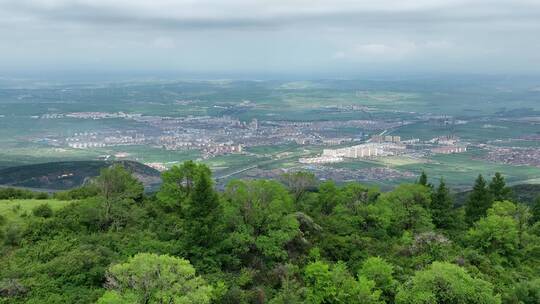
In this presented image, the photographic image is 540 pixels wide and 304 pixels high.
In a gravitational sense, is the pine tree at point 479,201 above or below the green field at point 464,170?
above

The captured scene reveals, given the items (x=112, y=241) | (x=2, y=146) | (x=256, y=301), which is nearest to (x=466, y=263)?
(x=256, y=301)

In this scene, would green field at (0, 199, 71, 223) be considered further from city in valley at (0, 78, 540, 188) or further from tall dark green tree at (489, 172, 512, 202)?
city in valley at (0, 78, 540, 188)

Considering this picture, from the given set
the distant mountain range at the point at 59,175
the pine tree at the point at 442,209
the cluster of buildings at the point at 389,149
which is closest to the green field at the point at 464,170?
the cluster of buildings at the point at 389,149

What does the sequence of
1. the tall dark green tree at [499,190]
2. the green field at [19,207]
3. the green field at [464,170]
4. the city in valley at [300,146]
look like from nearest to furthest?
the green field at [19,207] → the tall dark green tree at [499,190] → the green field at [464,170] → the city in valley at [300,146]

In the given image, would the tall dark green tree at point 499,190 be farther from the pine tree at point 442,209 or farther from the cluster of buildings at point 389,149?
the cluster of buildings at point 389,149

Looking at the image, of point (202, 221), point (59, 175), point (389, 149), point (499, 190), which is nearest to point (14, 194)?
point (202, 221)

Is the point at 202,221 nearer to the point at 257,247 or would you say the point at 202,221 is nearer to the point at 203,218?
the point at 203,218

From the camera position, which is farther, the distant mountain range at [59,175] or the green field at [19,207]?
the distant mountain range at [59,175]
